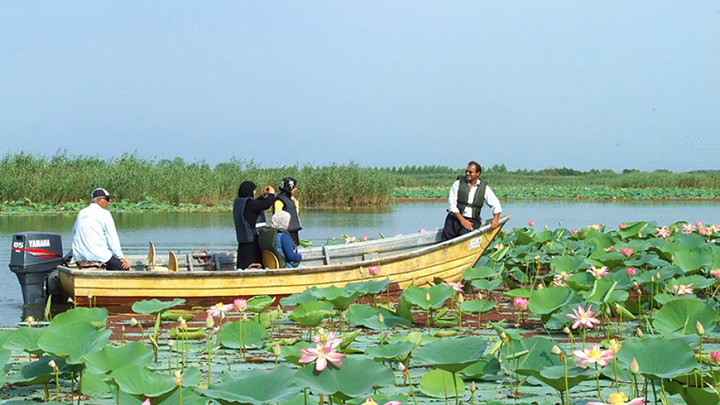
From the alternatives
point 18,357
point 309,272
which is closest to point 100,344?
point 18,357

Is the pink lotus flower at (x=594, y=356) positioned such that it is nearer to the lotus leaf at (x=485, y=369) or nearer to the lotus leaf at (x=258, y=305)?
the lotus leaf at (x=485, y=369)

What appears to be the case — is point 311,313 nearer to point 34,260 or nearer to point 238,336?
point 238,336

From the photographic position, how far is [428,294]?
3.73m

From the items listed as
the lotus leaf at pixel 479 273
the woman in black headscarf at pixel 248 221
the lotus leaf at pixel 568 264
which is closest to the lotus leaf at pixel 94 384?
the lotus leaf at pixel 479 273

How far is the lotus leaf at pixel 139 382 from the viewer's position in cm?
198

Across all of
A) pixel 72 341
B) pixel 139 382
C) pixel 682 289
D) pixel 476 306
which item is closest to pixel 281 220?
pixel 476 306

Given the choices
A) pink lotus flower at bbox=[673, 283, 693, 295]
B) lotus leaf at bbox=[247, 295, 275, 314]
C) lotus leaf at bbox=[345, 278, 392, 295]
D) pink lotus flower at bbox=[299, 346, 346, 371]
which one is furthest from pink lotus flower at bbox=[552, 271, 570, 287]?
pink lotus flower at bbox=[299, 346, 346, 371]

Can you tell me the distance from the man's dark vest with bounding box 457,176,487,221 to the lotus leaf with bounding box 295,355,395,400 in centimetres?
554

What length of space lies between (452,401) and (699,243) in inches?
176

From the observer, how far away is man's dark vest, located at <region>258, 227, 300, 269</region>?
6.49m

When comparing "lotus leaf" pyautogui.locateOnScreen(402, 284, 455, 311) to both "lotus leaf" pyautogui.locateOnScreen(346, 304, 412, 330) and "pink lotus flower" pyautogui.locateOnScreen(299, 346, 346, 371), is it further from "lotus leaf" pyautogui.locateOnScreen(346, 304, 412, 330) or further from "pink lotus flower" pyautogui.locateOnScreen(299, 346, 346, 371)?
"pink lotus flower" pyautogui.locateOnScreen(299, 346, 346, 371)

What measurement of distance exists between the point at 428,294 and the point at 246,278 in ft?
9.12

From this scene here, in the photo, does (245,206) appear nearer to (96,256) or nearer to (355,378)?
(96,256)

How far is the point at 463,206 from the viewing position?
7.62 meters
